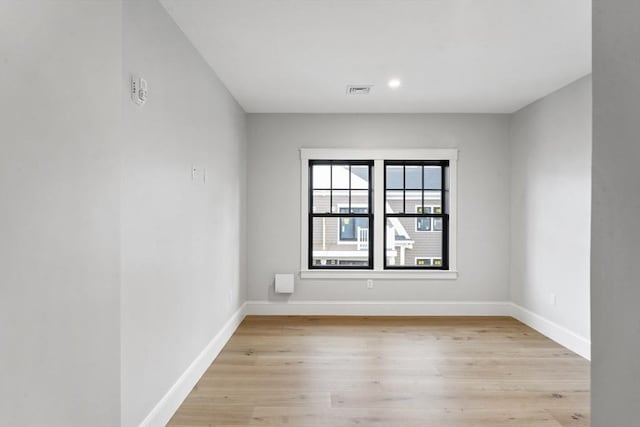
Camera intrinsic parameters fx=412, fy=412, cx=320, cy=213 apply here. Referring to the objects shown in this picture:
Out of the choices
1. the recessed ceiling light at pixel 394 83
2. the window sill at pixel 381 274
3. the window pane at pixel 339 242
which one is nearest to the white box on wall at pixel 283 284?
the window sill at pixel 381 274

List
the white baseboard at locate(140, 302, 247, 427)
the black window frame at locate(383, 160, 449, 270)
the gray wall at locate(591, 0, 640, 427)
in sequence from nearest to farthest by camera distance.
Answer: the gray wall at locate(591, 0, 640, 427)
the white baseboard at locate(140, 302, 247, 427)
the black window frame at locate(383, 160, 449, 270)

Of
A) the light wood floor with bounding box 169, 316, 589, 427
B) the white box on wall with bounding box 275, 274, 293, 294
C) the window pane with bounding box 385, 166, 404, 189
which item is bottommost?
the light wood floor with bounding box 169, 316, 589, 427

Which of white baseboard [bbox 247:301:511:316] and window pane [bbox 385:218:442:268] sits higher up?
window pane [bbox 385:218:442:268]

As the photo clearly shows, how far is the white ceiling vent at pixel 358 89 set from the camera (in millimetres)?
4000

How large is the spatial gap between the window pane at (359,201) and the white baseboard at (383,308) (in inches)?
46.0

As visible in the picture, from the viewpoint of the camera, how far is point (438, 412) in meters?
2.65

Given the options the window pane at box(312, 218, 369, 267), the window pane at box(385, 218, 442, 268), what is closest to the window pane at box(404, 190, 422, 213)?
the window pane at box(385, 218, 442, 268)

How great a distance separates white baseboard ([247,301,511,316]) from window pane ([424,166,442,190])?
1.46 meters

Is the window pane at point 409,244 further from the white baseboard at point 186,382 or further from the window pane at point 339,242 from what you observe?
the white baseboard at point 186,382

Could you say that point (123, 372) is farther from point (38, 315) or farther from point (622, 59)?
point (622, 59)

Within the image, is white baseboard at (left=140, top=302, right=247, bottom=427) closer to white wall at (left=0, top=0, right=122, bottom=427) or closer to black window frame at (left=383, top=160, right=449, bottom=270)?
white wall at (left=0, top=0, right=122, bottom=427)

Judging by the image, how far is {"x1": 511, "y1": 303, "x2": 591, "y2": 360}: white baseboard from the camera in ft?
12.1

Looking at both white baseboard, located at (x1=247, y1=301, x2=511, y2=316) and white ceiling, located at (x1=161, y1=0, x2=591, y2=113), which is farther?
white baseboard, located at (x1=247, y1=301, x2=511, y2=316)

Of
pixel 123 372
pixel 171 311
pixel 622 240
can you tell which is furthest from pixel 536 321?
pixel 622 240
